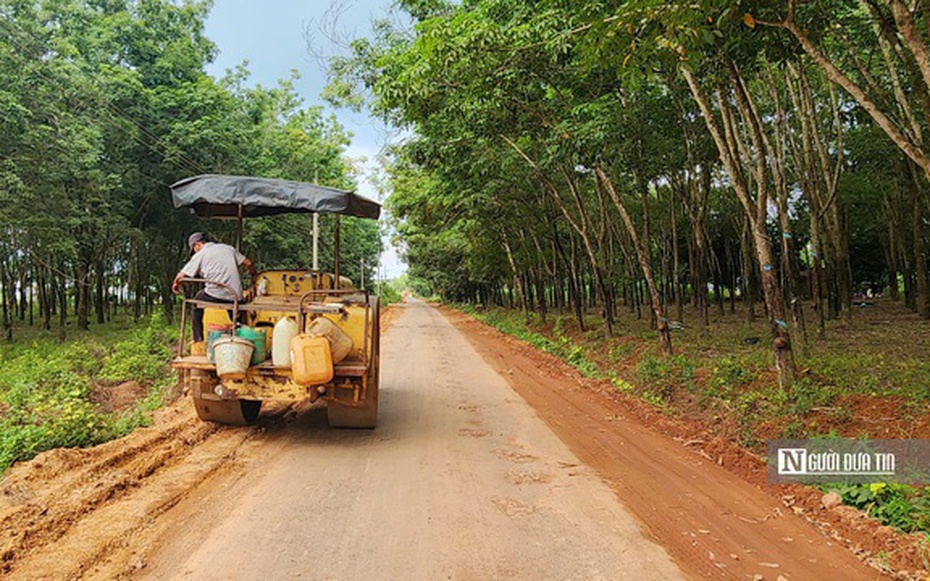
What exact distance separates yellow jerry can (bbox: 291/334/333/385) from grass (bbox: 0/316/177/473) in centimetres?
254

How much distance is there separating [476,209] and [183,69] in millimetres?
13466

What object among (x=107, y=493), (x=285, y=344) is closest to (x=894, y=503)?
(x=285, y=344)

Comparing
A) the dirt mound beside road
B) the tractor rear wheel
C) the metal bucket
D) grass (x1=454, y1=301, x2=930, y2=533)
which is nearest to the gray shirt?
the metal bucket

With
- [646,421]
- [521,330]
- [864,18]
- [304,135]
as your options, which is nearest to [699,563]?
[646,421]

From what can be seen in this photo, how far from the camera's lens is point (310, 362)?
5715 millimetres

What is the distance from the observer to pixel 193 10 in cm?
2505

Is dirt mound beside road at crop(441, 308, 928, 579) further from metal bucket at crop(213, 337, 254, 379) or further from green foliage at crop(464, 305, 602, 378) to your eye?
green foliage at crop(464, 305, 602, 378)

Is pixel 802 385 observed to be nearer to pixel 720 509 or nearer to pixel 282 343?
pixel 720 509

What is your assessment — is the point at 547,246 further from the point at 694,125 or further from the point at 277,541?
the point at 277,541

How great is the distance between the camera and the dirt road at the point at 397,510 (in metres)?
3.60

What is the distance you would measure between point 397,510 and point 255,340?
2.60 metres

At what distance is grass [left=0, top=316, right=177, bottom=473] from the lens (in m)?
5.94

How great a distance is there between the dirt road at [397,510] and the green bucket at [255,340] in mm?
951

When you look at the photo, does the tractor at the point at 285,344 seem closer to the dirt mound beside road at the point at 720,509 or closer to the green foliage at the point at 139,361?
the dirt mound beside road at the point at 720,509
